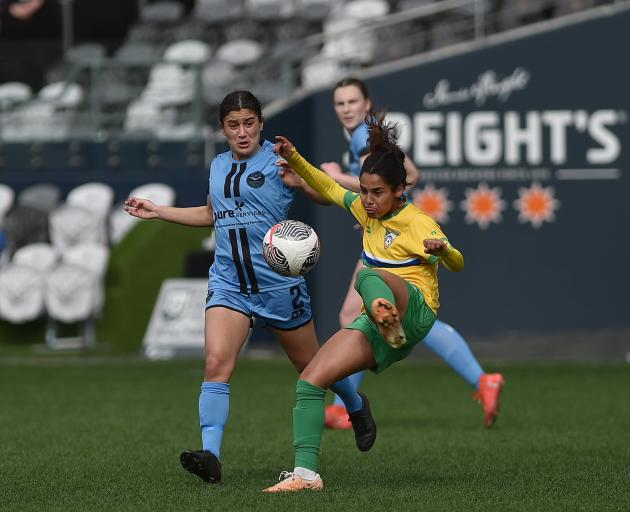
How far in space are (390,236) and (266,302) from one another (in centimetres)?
79

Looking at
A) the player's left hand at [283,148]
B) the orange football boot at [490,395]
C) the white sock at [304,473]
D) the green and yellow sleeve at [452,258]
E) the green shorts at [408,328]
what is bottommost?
the orange football boot at [490,395]

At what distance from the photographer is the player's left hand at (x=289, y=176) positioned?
760 centimetres

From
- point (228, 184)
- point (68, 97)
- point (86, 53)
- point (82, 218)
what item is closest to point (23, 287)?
point (82, 218)

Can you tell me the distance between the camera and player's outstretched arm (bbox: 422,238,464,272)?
269 inches

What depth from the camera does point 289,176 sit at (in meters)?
7.62

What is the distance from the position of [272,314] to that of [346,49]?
39.9ft

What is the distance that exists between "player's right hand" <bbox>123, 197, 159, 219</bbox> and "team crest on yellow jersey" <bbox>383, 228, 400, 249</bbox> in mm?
1341

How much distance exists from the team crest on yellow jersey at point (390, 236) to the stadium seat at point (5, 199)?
1198 centimetres

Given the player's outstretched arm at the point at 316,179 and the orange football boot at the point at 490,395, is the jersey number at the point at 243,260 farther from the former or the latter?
the orange football boot at the point at 490,395

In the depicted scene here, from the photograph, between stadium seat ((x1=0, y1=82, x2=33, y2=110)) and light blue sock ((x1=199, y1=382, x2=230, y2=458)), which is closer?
light blue sock ((x1=199, y1=382, x2=230, y2=458))

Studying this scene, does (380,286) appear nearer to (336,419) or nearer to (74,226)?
(336,419)

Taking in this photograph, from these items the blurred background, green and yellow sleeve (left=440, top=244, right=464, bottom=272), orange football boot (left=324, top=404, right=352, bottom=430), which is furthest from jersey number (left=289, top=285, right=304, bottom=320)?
the blurred background

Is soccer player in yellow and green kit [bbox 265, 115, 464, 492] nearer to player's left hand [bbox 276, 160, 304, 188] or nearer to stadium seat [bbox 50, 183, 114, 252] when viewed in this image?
player's left hand [bbox 276, 160, 304, 188]

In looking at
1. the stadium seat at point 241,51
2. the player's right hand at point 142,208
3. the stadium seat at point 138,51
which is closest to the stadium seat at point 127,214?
the stadium seat at point 241,51
